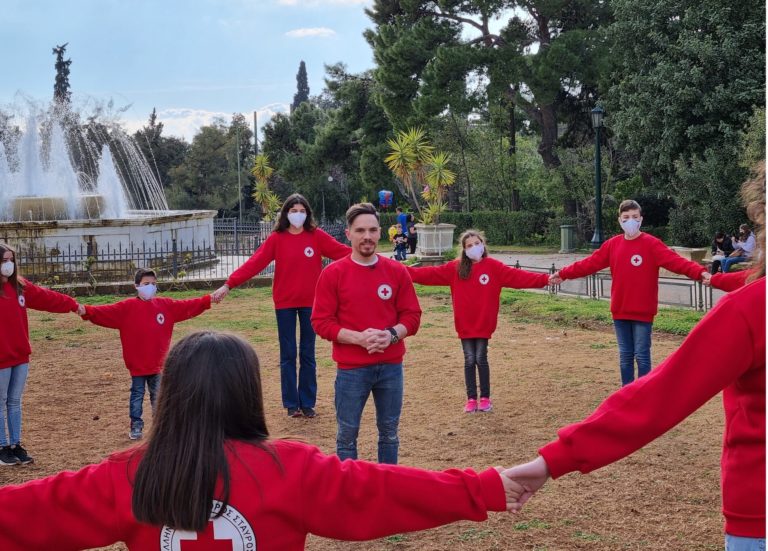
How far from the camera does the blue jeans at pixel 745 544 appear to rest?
263 cm

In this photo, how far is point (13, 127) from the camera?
45.0 m

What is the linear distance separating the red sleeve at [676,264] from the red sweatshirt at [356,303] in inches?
135

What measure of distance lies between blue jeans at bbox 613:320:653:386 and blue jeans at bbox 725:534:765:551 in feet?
19.1

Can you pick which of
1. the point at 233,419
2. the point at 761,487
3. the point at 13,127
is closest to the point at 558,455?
the point at 761,487

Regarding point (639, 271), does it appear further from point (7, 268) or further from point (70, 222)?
point (70, 222)

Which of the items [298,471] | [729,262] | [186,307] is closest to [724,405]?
[298,471]

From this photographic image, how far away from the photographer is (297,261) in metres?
8.47

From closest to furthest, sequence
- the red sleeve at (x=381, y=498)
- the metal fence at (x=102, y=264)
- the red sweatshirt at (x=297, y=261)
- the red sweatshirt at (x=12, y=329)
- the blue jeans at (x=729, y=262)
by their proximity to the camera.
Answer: the red sleeve at (x=381, y=498)
the red sweatshirt at (x=12, y=329)
the red sweatshirt at (x=297, y=261)
the blue jeans at (x=729, y=262)
the metal fence at (x=102, y=264)

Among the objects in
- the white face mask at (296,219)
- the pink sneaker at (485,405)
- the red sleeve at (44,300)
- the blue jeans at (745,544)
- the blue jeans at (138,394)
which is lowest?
the pink sneaker at (485,405)

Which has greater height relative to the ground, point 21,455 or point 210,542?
point 210,542

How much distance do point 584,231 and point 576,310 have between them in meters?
22.6

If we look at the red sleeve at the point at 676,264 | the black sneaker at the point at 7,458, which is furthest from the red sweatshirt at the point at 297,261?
the red sleeve at the point at 676,264

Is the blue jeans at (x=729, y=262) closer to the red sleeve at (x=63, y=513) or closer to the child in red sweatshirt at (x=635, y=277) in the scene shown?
the child in red sweatshirt at (x=635, y=277)

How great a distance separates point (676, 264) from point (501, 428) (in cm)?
228
